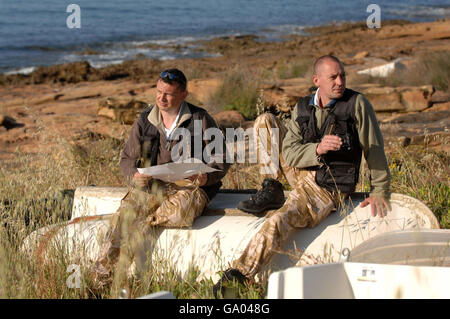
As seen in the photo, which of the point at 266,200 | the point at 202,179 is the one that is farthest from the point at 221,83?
the point at 266,200

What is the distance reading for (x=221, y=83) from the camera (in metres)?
10.6

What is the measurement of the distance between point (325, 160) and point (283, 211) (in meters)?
0.48

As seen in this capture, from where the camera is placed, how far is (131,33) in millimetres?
28688

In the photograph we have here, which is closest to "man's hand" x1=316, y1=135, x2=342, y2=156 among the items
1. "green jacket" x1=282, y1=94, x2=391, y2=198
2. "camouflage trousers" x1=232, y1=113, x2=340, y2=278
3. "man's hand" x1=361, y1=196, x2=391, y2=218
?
"green jacket" x1=282, y1=94, x2=391, y2=198

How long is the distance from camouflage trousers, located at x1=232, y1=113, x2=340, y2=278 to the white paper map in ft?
1.73

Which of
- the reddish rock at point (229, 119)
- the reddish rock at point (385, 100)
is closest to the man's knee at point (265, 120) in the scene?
the reddish rock at point (229, 119)

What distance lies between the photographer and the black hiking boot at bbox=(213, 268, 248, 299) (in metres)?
3.64

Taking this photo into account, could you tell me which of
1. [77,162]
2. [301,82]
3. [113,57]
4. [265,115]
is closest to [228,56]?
[113,57]

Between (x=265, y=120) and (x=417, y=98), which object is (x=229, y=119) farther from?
(x=265, y=120)

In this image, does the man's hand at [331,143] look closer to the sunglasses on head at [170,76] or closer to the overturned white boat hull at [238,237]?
the overturned white boat hull at [238,237]

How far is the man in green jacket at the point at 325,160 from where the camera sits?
13.2ft

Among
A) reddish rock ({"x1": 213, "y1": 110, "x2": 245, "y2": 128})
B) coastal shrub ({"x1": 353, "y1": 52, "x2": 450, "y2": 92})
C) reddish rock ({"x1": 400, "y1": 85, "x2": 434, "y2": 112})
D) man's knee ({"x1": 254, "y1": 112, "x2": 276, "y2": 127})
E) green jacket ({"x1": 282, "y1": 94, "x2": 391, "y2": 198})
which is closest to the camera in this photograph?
→ green jacket ({"x1": 282, "y1": 94, "x2": 391, "y2": 198})

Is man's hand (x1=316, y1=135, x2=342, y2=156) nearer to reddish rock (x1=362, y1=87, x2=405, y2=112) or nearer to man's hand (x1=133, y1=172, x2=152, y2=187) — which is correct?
man's hand (x1=133, y1=172, x2=152, y2=187)

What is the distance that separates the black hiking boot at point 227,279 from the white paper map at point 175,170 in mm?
845
